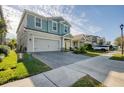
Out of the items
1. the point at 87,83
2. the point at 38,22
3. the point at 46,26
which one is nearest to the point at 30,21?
the point at 38,22

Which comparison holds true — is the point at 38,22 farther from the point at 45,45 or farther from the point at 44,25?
the point at 45,45

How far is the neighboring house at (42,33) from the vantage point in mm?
12387

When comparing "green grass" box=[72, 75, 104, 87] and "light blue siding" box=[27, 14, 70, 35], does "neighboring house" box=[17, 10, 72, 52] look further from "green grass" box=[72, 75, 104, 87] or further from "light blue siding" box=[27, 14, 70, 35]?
"green grass" box=[72, 75, 104, 87]

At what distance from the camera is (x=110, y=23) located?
857 centimetres

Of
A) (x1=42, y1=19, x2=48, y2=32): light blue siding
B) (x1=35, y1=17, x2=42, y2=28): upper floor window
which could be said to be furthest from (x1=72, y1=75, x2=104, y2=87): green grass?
(x1=42, y1=19, x2=48, y2=32): light blue siding

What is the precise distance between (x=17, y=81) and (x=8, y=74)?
72 centimetres

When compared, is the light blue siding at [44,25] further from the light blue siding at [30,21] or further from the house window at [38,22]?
the light blue siding at [30,21]

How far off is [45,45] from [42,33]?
137 cm

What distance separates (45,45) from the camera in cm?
1364

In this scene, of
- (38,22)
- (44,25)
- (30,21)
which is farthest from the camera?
(44,25)

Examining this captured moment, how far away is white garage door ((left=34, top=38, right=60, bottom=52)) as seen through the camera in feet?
42.1

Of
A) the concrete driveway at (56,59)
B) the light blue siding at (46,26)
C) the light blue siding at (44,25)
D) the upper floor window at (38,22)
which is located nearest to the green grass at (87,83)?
the concrete driveway at (56,59)
